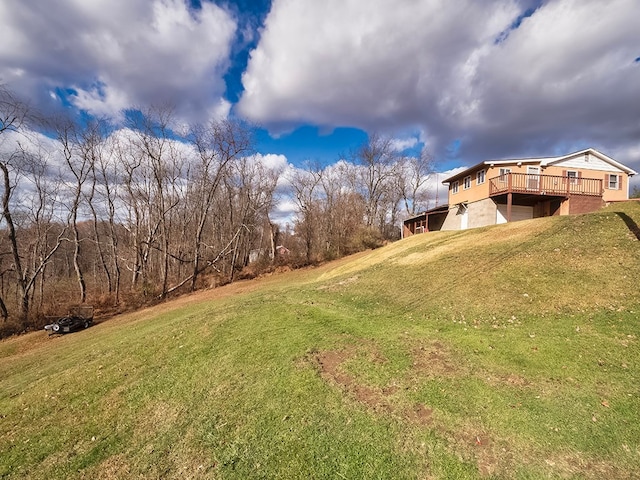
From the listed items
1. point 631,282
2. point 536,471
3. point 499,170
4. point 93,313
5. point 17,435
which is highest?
point 499,170

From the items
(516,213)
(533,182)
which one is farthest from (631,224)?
(516,213)

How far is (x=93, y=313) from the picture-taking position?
64.3 feet

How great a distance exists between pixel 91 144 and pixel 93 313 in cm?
1202

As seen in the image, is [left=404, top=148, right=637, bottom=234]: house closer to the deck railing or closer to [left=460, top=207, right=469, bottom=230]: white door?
the deck railing

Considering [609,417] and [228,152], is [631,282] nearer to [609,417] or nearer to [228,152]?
[609,417]

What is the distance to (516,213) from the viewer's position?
20.2 metres

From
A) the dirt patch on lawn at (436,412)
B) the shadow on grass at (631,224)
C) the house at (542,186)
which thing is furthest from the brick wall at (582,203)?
the dirt patch on lawn at (436,412)

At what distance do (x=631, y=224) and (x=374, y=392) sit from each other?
39.4 ft

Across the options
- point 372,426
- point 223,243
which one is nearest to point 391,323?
point 372,426

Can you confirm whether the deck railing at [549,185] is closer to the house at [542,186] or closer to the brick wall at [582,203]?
the house at [542,186]

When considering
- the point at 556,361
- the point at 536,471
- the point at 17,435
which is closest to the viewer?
the point at 536,471

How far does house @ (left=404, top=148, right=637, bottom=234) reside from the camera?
1842 centimetres

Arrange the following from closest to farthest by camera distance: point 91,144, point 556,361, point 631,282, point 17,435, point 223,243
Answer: point 17,435, point 556,361, point 631,282, point 91,144, point 223,243

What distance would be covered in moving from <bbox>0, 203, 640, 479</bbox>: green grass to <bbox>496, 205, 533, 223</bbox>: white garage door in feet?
37.0
